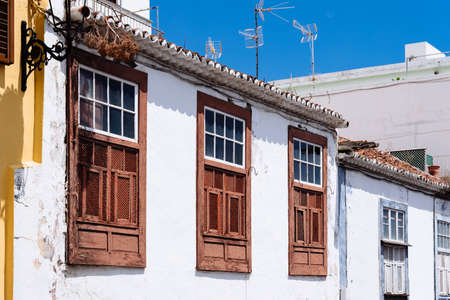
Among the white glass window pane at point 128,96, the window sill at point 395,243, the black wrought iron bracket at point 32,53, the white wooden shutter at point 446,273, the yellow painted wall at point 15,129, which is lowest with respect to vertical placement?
the white wooden shutter at point 446,273

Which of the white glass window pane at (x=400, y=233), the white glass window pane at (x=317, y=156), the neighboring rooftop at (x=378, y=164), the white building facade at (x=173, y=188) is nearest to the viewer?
the white building facade at (x=173, y=188)

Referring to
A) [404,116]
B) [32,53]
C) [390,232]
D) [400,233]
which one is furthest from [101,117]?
[404,116]

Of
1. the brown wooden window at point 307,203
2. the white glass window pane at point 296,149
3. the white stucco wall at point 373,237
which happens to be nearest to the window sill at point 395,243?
the white stucco wall at point 373,237

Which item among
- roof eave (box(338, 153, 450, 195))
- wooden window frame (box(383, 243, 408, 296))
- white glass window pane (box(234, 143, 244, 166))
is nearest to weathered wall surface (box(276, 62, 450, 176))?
roof eave (box(338, 153, 450, 195))

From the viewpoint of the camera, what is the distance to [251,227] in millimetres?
13953

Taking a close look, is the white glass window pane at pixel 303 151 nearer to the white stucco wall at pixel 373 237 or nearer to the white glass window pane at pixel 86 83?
the white stucco wall at pixel 373 237

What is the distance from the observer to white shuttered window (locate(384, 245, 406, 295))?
19.0 metres

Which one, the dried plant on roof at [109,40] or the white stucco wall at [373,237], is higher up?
the dried plant on roof at [109,40]

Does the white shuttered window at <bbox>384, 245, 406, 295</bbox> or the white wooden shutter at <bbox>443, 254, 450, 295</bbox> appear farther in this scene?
the white wooden shutter at <bbox>443, 254, 450, 295</bbox>

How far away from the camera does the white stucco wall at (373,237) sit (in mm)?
17516

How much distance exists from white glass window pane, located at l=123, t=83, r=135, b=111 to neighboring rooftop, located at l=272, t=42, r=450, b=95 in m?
15.6

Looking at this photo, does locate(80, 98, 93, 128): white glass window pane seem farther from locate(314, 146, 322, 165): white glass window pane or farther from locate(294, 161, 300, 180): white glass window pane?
locate(314, 146, 322, 165): white glass window pane

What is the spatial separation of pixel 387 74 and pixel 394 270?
9.65 meters

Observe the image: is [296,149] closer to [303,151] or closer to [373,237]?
[303,151]
